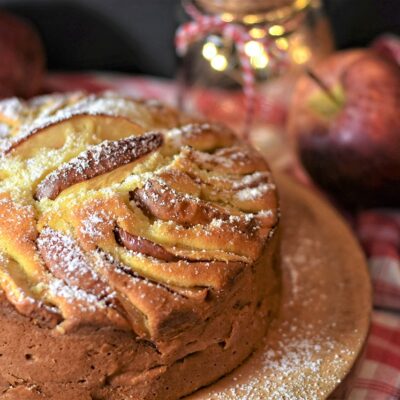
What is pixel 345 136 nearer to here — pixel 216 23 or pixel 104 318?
pixel 216 23

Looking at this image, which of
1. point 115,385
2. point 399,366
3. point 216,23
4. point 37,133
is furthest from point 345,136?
point 115,385

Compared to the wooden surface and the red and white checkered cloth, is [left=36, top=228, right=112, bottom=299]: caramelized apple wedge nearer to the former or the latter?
the wooden surface

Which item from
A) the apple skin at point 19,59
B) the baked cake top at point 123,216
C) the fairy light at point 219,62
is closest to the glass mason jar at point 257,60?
the fairy light at point 219,62

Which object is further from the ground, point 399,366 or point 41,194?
point 41,194

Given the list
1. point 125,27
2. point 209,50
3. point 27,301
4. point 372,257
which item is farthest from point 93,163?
point 125,27

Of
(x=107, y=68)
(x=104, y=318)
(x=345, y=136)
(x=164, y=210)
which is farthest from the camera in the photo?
(x=107, y=68)
